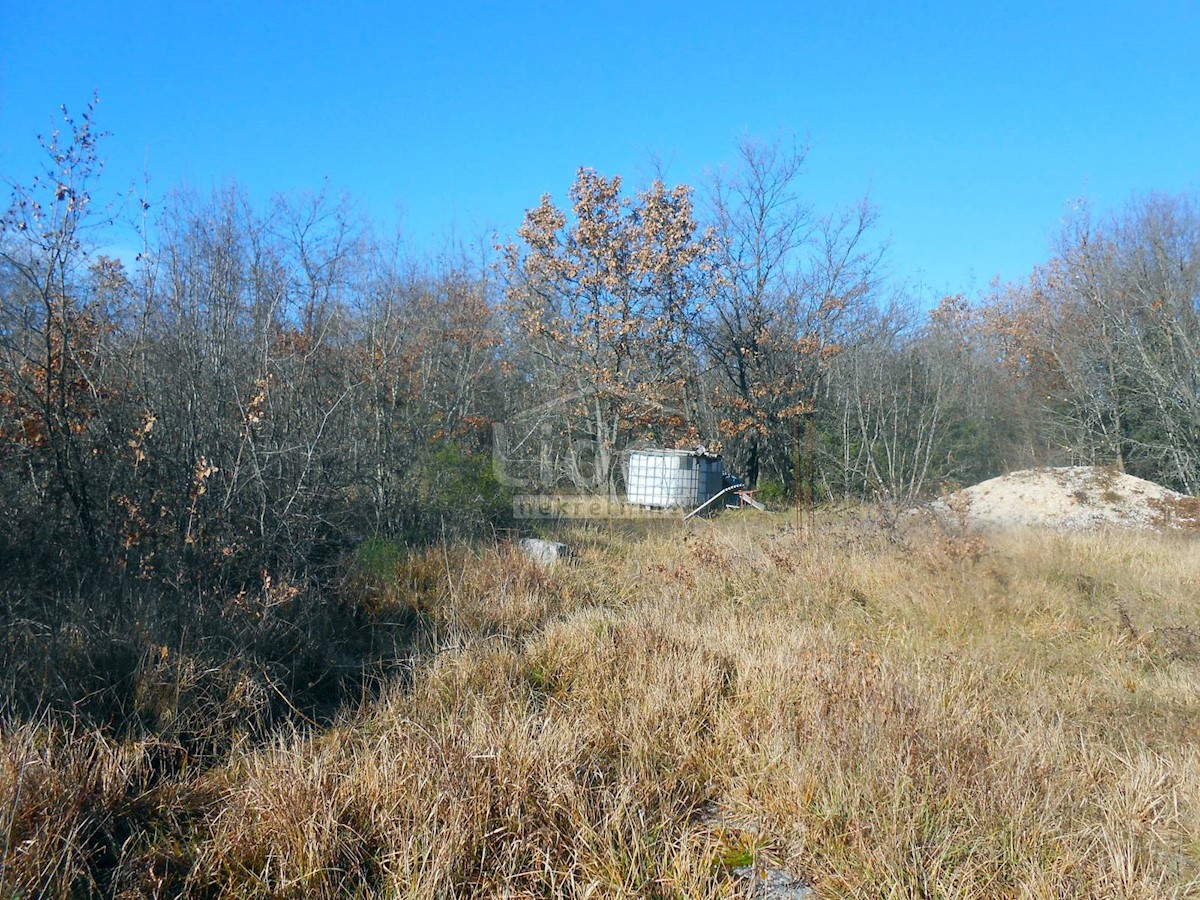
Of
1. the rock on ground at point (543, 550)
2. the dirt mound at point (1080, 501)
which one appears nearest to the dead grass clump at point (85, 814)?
the rock on ground at point (543, 550)

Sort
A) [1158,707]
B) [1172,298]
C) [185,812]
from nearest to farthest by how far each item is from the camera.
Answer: [185,812] < [1158,707] < [1172,298]

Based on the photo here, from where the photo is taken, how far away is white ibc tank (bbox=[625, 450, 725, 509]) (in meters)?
13.9

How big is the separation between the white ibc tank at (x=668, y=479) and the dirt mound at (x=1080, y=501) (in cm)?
409

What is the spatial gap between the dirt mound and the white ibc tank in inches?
161

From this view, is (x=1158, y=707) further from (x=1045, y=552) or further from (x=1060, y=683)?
(x=1045, y=552)

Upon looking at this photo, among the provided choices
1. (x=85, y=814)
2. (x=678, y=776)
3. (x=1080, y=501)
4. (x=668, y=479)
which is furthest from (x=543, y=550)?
(x=1080, y=501)

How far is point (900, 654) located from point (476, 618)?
286 centimetres

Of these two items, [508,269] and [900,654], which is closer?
[900,654]

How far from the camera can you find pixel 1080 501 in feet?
44.2

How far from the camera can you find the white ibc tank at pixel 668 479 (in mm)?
13938

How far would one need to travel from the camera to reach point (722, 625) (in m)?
5.77

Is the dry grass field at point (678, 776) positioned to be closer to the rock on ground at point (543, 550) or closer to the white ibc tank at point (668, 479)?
the rock on ground at point (543, 550)

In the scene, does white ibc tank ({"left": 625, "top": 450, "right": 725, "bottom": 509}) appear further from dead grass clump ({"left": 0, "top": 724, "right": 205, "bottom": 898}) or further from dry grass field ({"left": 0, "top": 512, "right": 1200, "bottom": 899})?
dead grass clump ({"left": 0, "top": 724, "right": 205, "bottom": 898})

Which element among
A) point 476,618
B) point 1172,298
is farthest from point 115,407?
point 1172,298
